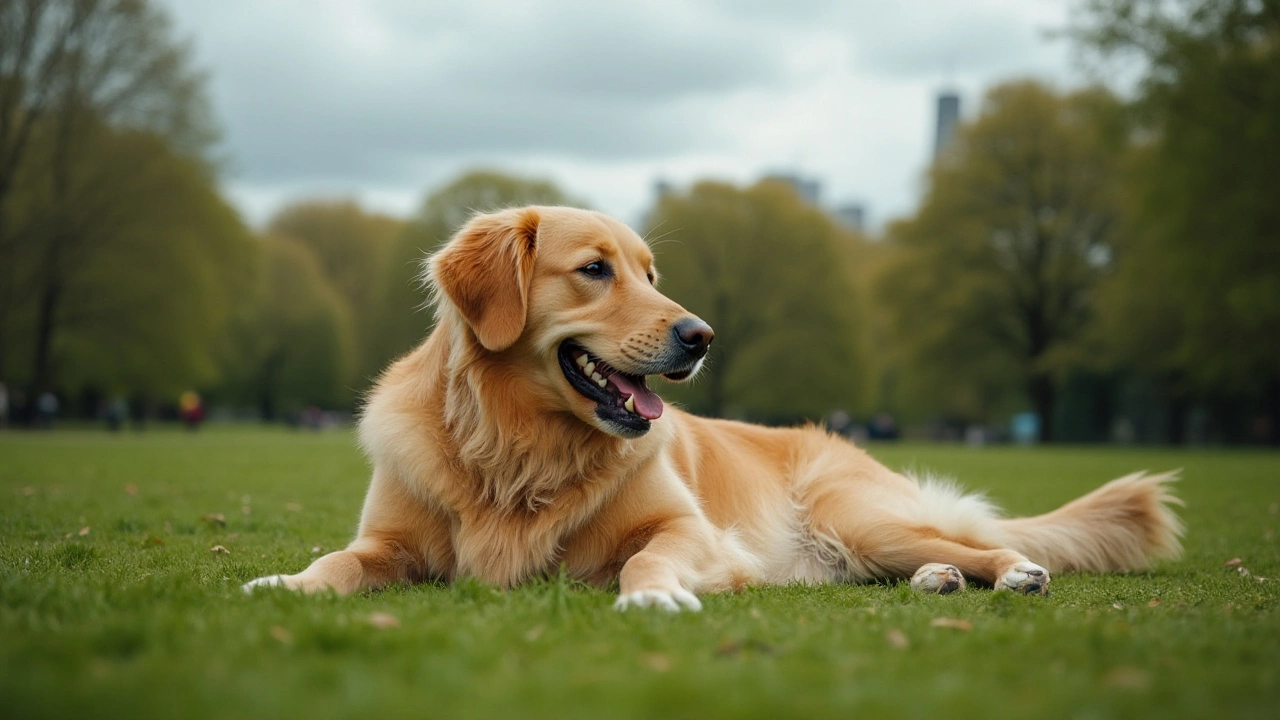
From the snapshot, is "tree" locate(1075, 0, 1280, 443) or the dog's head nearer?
the dog's head

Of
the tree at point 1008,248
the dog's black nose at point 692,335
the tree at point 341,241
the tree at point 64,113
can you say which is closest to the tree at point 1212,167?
the tree at point 1008,248

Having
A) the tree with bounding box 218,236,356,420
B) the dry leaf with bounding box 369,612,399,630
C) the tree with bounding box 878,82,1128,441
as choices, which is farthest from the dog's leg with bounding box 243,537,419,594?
the tree with bounding box 218,236,356,420

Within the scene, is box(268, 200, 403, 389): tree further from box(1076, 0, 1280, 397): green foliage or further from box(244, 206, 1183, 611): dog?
box(244, 206, 1183, 611): dog

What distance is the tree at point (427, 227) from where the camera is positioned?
5259 centimetres

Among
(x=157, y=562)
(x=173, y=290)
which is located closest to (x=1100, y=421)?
(x=173, y=290)

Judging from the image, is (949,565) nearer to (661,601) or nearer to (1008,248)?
(661,601)

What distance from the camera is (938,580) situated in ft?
18.3

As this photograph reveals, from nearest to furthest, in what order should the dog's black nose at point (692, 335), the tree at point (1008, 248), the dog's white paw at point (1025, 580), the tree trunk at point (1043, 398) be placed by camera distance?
the dog's black nose at point (692, 335) < the dog's white paw at point (1025, 580) < the tree at point (1008, 248) < the tree trunk at point (1043, 398)

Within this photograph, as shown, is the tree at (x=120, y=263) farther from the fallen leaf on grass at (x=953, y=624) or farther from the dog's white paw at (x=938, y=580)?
the fallen leaf on grass at (x=953, y=624)

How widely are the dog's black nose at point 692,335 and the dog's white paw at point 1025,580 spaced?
2011 mm

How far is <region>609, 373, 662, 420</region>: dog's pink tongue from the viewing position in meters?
5.17

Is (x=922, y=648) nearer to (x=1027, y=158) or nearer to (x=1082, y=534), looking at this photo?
(x=1082, y=534)

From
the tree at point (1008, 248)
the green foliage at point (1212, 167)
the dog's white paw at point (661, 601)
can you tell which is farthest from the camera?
the tree at point (1008, 248)

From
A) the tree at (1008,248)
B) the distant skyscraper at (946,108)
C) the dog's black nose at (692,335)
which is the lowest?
the dog's black nose at (692,335)
